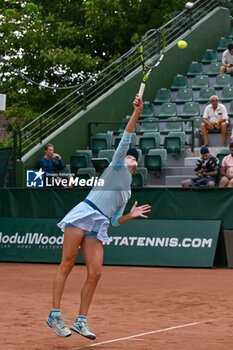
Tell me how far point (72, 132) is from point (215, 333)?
13.9 m

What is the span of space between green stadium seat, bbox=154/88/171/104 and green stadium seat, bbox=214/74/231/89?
1.42 m

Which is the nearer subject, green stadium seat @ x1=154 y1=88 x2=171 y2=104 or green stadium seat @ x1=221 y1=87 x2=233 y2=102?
green stadium seat @ x1=221 y1=87 x2=233 y2=102

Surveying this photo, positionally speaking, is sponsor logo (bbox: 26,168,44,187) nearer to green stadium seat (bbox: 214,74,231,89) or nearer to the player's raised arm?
green stadium seat (bbox: 214,74,231,89)

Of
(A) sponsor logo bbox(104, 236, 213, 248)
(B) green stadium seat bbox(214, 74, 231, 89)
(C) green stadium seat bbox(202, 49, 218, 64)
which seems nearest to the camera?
(A) sponsor logo bbox(104, 236, 213, 248)

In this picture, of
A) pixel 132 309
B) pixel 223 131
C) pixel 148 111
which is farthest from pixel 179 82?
pixel 132 309

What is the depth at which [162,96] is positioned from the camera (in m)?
22.5

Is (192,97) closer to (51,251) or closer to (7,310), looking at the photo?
(51,251)

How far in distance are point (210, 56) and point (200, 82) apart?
1663 mm

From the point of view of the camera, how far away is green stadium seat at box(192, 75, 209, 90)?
2236 cm

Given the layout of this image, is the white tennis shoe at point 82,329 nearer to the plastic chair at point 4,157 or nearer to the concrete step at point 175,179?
the plastic chair at point 4,157

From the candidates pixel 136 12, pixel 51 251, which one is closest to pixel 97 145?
pixel 51 251

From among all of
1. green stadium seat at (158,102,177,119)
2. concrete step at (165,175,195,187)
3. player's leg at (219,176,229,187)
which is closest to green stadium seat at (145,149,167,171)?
concrete step at (165,175,195,187)

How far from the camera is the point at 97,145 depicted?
67.7ft

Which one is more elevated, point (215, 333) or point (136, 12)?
point (136, 12)
